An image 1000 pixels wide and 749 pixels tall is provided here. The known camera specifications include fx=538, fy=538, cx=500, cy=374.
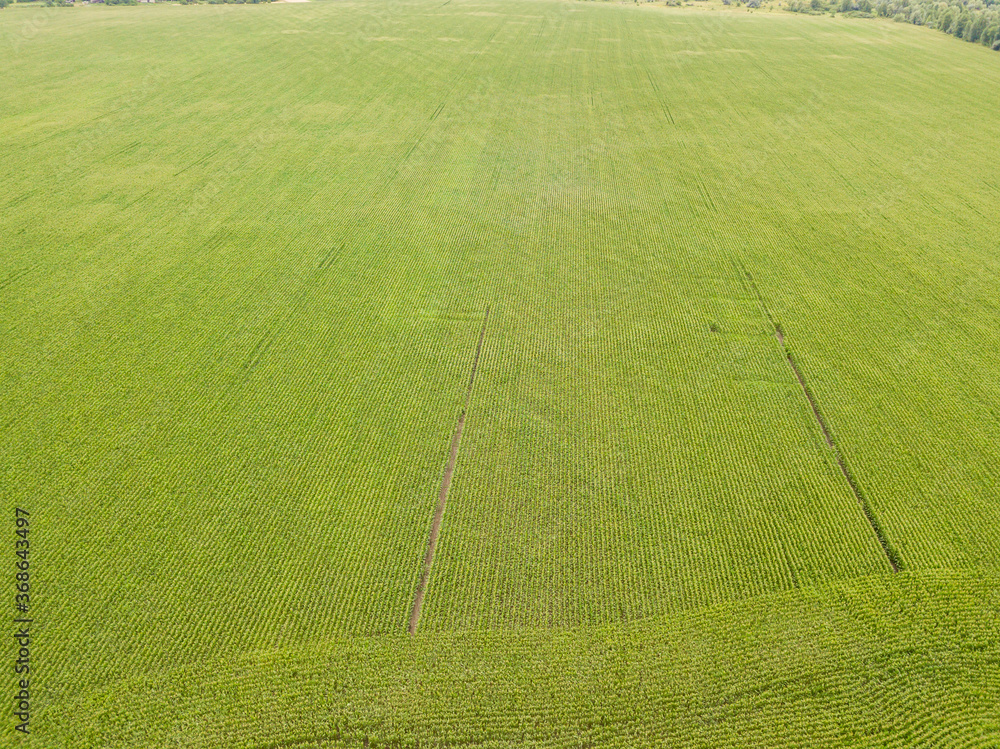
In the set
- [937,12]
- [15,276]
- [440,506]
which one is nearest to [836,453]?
[440,506]

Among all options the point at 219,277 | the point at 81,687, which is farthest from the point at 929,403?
the point at 219,277

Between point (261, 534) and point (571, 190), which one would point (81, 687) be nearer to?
point (261, 534)

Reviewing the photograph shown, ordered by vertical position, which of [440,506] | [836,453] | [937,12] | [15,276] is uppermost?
[937,12]

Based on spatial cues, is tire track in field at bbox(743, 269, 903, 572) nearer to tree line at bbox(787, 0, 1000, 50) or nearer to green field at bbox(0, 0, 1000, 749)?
green field at bbox(0, 0, 1000, 749)

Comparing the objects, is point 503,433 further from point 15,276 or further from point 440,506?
point 15,276

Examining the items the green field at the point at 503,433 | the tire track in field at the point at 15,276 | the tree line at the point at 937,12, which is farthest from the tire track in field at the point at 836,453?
the tree line at the point at 937,12

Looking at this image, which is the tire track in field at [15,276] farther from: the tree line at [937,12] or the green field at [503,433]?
the tree line at [937,12]

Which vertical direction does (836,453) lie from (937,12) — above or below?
below
